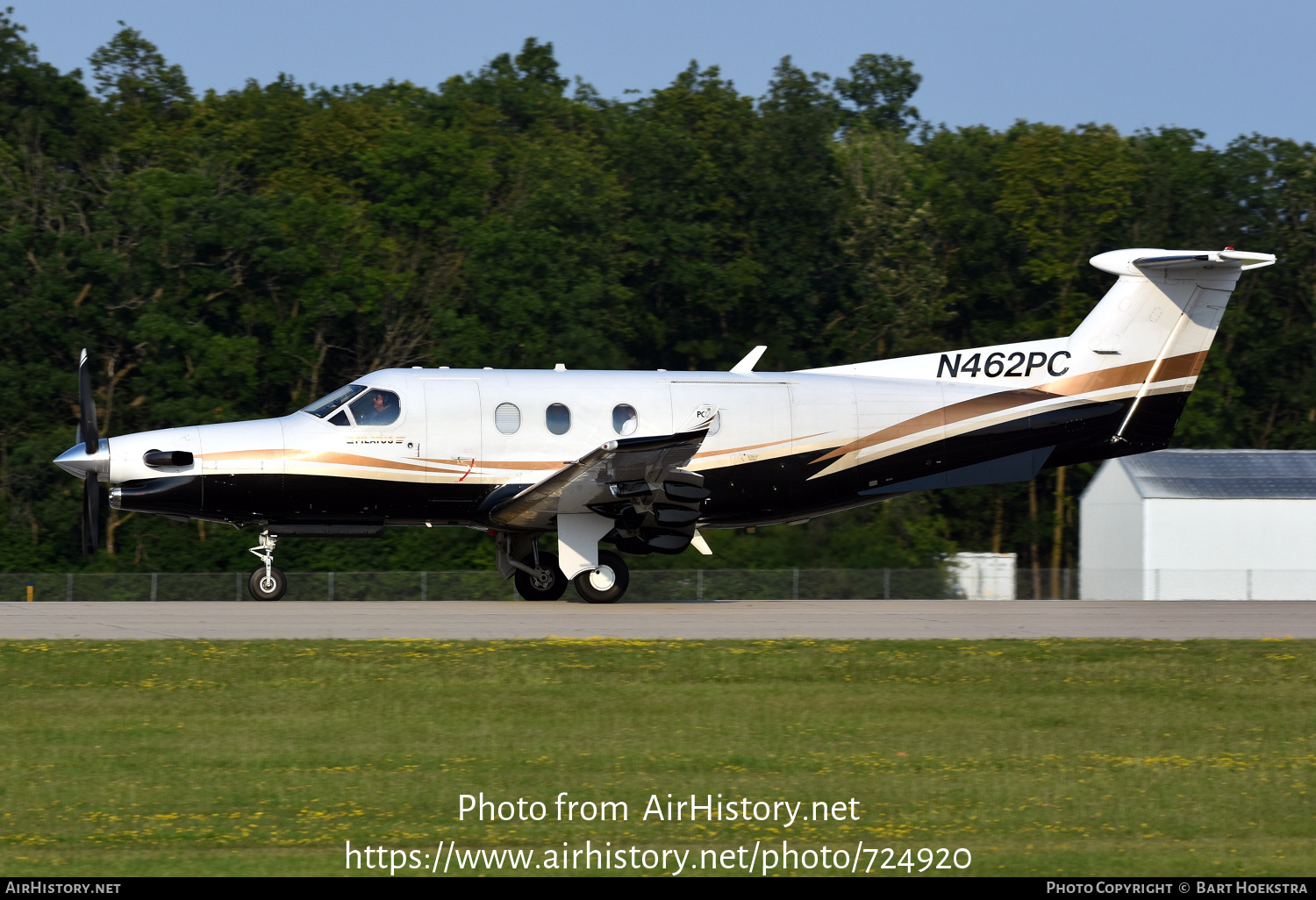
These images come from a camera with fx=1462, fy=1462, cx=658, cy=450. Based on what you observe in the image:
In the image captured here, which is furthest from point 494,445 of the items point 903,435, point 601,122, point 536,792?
point 601,122

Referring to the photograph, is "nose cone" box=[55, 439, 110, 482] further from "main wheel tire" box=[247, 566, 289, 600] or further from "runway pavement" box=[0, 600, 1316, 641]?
"main wheel tire" box=[247, 566, 289, 600]

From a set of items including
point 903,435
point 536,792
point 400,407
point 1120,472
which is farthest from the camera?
point 1120,472

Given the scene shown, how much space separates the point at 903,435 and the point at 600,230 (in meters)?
32.0

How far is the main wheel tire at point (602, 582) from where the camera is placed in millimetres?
20781

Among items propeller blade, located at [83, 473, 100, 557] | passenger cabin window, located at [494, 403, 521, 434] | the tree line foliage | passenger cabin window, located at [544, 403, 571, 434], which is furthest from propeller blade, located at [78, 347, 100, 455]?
the tree line foliage

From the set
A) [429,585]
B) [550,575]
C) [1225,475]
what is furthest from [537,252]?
[550,575]

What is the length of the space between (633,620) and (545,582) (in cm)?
350

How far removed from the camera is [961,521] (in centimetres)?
5153

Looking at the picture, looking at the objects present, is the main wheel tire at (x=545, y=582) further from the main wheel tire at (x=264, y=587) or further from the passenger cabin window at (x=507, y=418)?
the main wheel tire at (x=264, y=587)

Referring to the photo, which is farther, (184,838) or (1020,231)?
(1020,231)

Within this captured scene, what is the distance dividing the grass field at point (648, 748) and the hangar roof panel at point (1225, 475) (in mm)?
19348

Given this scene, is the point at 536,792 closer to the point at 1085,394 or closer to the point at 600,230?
the point at 1085,394

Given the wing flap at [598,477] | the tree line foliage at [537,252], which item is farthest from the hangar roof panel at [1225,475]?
the wing flap at [598,477]

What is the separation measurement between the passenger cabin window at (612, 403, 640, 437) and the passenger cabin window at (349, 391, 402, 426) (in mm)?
3016
